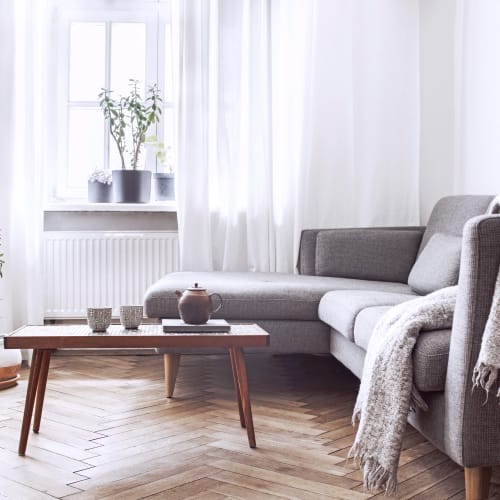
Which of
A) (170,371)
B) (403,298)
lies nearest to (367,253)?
(403,298)

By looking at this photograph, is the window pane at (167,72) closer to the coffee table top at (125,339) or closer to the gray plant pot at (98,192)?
the gray plant pot at (98,192)

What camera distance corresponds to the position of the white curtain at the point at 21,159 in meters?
3.74

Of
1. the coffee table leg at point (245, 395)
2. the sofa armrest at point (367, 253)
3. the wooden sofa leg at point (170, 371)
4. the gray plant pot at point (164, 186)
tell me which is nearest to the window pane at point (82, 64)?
the gray plant pot at point (164, 186)

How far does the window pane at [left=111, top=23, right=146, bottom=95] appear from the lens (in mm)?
4324

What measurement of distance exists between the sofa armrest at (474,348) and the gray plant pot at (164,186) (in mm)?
2654

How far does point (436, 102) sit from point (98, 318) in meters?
2.41

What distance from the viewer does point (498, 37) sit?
10.5ft

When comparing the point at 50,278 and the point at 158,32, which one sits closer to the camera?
the point at 50,278

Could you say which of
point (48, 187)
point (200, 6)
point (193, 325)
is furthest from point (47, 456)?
point (200, 6)

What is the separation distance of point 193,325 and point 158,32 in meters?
2.59

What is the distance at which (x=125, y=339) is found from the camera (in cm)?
214

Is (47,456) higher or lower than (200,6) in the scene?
lower

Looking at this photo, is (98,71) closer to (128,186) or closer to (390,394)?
(128,186)

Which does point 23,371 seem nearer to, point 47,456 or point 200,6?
point 47,456
